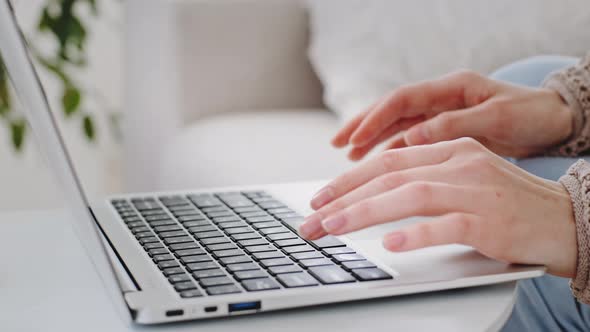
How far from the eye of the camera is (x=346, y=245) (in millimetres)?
533

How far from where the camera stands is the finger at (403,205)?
480 millimetres

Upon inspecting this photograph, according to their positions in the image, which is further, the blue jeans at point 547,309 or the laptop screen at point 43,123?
the blue jeans at point 547,309

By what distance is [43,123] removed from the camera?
1.37ft

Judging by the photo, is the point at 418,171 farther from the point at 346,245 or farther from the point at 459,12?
the point at 459,12

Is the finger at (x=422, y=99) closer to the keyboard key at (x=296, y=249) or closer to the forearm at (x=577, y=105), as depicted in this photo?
the forearm at (x=577, y=105)

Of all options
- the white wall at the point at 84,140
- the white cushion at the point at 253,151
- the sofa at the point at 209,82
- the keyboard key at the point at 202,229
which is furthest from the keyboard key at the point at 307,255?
the white wall at the point at 84,140

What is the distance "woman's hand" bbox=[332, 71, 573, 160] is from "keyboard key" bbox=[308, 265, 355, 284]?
1.03ft

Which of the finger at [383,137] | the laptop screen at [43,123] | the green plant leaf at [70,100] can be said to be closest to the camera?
the laptop screen at [43,123]

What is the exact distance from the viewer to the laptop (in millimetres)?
423

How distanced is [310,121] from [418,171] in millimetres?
955

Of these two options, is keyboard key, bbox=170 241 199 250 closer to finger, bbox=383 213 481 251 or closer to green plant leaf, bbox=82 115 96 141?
finger, bbox=383 213 481 251

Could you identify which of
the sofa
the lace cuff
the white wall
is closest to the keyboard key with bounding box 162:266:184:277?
the lace cuff

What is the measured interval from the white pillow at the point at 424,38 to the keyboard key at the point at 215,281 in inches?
36.3

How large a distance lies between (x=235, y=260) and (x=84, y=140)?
6.39ft
